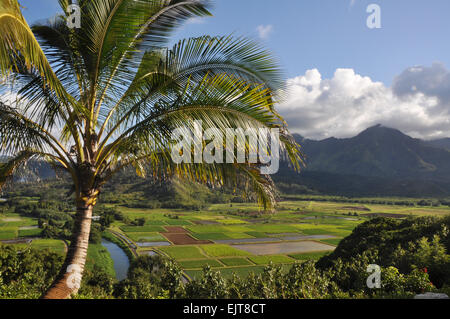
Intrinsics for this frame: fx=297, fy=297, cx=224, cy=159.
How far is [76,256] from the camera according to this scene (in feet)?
18.8

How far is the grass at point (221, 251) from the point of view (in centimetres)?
4350

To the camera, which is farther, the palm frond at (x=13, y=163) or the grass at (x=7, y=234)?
the grass at (x=7, y=234)

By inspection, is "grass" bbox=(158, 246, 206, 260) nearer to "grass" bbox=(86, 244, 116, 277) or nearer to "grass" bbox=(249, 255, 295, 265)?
"grass" bbox=(249, 255, 295, 265)

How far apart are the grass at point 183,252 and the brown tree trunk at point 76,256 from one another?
36.0 m

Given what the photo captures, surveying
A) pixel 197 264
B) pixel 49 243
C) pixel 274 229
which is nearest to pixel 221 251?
pixel 197 264

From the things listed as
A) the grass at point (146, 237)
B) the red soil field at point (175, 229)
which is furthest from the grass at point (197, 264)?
the red soil field at point (175, 229)

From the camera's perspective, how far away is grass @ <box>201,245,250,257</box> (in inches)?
1713

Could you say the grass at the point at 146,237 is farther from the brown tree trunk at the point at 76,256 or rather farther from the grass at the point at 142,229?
the brown tree trunk at the point at 76,256

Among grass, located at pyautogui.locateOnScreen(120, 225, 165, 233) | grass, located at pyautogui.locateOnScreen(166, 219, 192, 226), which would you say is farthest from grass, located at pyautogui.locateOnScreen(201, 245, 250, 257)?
grass, located at pyautogui.locateOnScreen(166, 219, 192, 226)

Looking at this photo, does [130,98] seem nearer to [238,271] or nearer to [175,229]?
[238,271]

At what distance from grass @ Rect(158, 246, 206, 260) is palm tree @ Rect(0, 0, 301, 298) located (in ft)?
120

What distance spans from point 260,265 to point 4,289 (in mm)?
34492

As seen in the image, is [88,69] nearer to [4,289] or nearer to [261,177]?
[261,177]
